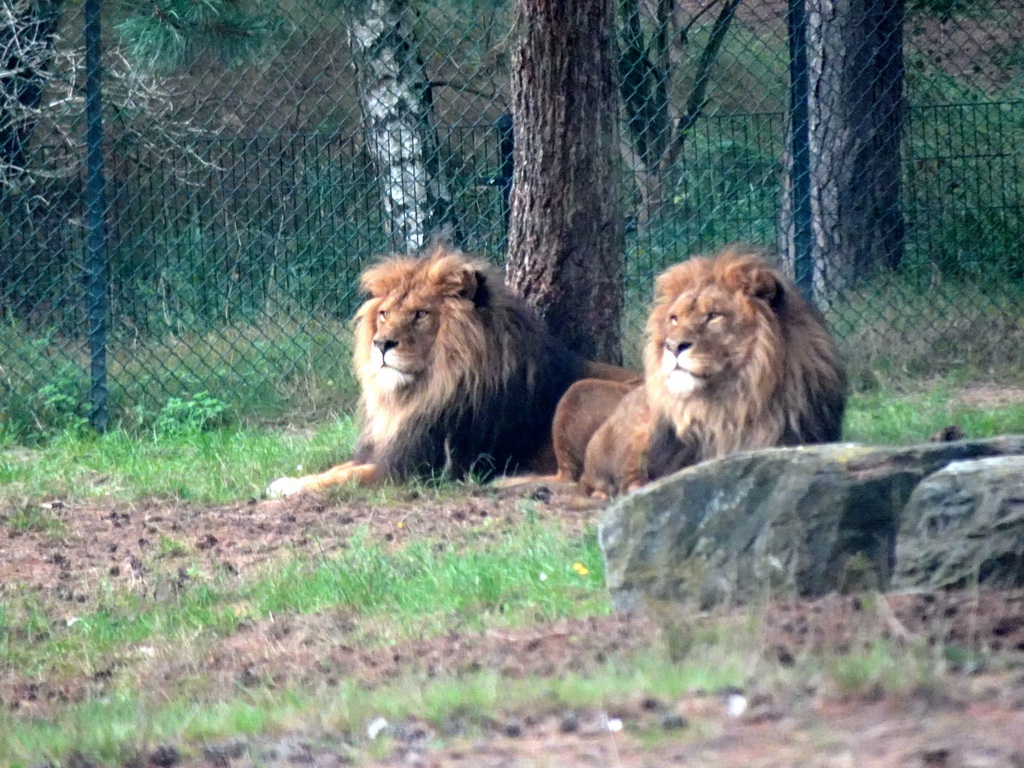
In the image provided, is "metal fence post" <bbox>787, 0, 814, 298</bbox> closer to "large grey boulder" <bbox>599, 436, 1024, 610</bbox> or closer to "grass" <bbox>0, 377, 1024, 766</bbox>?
"grass" <bbox>0, 377, 1024, 766</bbox>

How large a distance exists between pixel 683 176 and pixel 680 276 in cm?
517

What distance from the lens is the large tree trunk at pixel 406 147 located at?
9.89 meters

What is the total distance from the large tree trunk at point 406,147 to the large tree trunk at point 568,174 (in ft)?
6.44

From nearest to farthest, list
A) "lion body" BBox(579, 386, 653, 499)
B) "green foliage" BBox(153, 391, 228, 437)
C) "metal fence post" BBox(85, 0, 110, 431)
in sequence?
"lion body" BBox(579, 386, 653, 499) < "metal fence post" BBox(85, 0, 110, 431) < "green foliage" BBox(153, 391, 228, 437)

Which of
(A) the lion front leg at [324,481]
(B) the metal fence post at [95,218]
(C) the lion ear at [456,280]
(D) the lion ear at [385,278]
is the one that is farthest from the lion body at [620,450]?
(B) the metal fence post at [95,218]

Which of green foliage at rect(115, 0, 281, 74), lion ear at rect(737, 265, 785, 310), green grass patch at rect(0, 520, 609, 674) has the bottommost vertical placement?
green grass patch at rect(0, 520, 609, 674)

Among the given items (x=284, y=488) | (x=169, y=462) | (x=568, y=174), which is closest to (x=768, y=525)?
(x=284, y=488)

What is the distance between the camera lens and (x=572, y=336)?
8000 mm

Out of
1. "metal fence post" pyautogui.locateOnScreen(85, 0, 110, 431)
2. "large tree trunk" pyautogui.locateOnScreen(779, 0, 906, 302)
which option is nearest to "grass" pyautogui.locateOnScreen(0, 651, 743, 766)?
"metal fence post" pyautogui.locateOnScreen(85, 0, 110, 431)

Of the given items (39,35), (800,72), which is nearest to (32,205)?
(39,35)

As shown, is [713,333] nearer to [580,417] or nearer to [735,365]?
[735,365]

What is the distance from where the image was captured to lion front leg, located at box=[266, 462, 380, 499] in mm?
7160

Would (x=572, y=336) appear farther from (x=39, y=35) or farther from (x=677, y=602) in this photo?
(x=39, y=35)

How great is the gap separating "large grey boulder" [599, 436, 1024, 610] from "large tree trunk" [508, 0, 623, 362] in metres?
3.47
